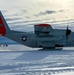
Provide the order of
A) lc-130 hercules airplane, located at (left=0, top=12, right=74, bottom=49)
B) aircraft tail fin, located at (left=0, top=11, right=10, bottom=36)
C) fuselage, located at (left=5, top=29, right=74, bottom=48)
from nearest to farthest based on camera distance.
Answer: lc-130 hercules airplane, located at (left=0, top=12, right=74, bottom=49) → fuselage, located at (left=5, top=29, right=74, bottom=48) → aircraft tail fin, located at (left=0, top=11, right=10, bottom=36)

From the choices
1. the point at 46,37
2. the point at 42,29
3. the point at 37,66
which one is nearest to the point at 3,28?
the point at 42,29

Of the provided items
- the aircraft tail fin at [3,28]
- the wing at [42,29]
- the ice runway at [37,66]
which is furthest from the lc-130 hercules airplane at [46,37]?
the ice runway at [37,66]

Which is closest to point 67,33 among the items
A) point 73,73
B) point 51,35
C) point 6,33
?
point 51,35

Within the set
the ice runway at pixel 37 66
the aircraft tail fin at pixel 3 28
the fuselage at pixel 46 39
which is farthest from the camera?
the aircraft tail fin at pixel 3 28

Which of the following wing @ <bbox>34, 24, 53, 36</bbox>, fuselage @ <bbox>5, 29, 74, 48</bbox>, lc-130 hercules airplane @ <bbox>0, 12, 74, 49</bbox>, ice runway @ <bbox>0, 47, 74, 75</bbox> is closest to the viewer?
ice runway @ <bbox>0, 47, 74, 75</bbox>

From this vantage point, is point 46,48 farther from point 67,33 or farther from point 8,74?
point 8,74

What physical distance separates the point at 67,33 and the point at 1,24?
950cm

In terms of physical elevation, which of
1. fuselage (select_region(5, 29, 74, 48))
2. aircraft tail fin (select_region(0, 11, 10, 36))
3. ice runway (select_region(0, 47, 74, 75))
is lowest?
fuselage (select_region(5, 29, 74, 48))

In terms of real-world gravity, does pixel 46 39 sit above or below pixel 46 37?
below

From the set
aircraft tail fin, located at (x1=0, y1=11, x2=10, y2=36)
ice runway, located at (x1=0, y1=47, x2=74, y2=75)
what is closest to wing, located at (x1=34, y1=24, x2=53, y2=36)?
aircraft tail fin, located at (x1=0, y1=11, x2=10, y2=36)

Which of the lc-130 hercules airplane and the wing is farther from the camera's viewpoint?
the lc-130 hercules airplane

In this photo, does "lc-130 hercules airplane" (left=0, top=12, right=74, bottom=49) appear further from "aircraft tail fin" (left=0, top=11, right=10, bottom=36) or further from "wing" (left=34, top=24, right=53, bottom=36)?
"aircraft tail fin" (left=0, top=11, right=10, bottom=36)

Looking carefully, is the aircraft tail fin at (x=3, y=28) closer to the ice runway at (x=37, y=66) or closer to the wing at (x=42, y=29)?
the wing at (x=42, y=29)

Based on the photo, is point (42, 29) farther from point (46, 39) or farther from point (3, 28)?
point (3, 28)
